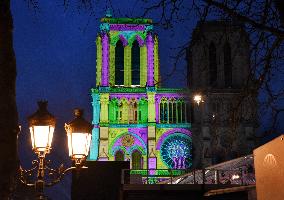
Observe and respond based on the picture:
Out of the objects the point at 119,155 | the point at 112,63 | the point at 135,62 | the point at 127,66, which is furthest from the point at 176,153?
the point at 112,63

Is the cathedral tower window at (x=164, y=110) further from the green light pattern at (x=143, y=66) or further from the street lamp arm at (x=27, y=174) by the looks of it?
the street lamp arm at (x=27, y=174)

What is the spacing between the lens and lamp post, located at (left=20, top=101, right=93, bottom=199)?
20.5 ft

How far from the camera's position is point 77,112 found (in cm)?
709

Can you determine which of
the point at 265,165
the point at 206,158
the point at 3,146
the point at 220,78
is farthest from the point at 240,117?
the point at 220,78

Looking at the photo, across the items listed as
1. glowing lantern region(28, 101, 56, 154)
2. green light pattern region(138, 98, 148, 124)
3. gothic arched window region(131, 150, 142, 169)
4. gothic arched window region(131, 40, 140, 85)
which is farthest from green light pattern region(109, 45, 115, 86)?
glowing lantern region(28, 101, 56, 154)

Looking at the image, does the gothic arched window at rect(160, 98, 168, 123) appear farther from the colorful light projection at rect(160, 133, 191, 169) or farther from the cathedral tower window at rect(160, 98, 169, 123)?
the colorful light projection at rect(160, 133, 191, 169)

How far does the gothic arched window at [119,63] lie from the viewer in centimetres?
4822

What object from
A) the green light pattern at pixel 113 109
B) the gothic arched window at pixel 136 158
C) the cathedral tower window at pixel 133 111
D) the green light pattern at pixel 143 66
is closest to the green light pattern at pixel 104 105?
the green light pattern at pixel 113 109

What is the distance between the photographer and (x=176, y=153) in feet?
151

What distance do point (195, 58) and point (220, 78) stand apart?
3.19m

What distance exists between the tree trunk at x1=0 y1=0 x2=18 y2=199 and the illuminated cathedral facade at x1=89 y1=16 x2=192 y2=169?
→ 4037cm

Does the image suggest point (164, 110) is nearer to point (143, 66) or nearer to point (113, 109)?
point (143, 66)

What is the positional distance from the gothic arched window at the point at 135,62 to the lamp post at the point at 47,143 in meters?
41.5

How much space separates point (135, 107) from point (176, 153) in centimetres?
603
